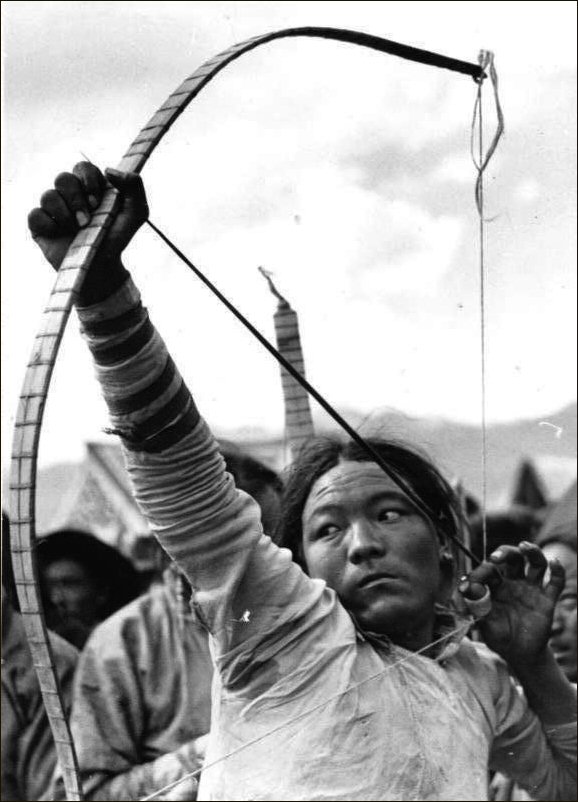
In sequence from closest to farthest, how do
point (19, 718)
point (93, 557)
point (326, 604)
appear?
1. point (326, 604)
2. point (19, 718)
3. point (93, 557)

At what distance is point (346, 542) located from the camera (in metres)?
3.72

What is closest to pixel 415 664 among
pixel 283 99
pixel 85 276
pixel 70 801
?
pixel 70 801

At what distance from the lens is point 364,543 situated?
12.2ft

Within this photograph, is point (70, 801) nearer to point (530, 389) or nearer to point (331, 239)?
point (331, 239)

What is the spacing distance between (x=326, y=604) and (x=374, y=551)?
0.19 metres

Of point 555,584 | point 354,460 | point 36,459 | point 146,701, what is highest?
point 36,459

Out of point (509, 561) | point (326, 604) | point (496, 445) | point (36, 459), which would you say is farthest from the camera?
point (496, 445)

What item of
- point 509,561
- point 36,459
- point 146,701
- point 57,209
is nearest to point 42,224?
point 57,209

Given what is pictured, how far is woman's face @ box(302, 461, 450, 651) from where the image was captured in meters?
3.69

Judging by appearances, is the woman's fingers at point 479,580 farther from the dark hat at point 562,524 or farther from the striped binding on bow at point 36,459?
the dark hat at point 562,524

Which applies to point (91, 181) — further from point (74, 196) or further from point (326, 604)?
point (326, 604)

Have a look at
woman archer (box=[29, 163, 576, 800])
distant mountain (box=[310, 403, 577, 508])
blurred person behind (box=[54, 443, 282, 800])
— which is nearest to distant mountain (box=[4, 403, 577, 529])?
distant mountain (box=[310, 403, 577, 508])

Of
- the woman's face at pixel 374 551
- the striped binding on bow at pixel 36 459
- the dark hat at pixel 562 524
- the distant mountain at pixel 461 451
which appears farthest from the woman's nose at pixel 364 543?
the dark hat at pixel 562 524

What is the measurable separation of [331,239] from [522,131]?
2.96 feet
